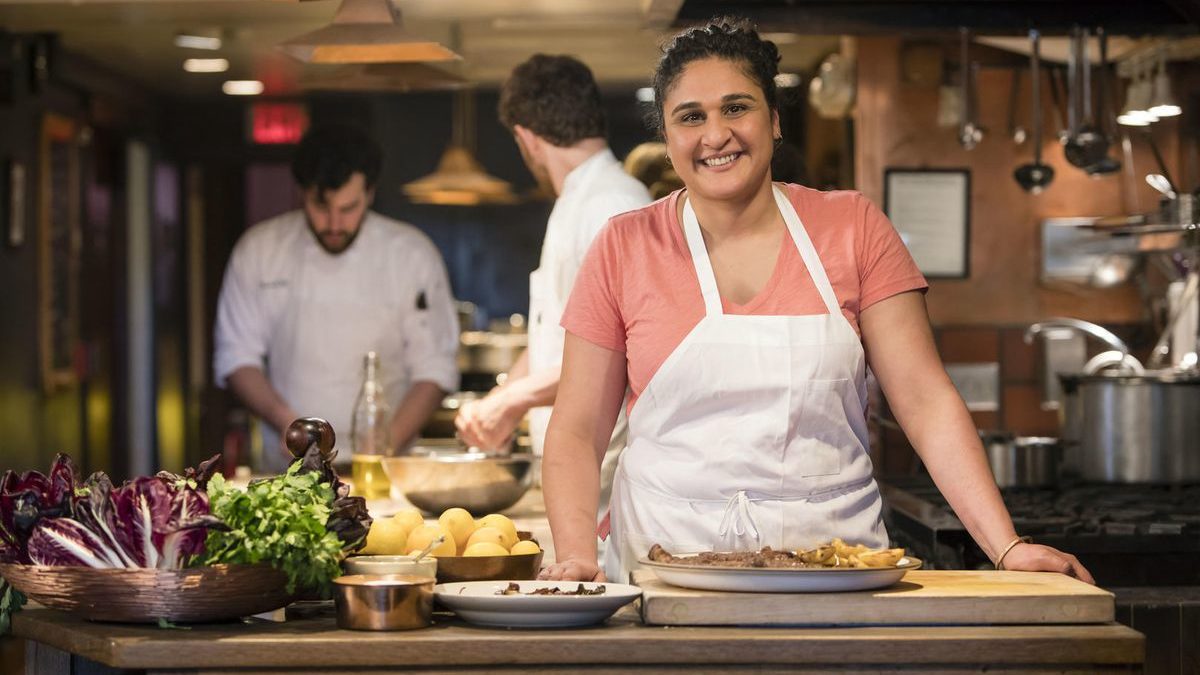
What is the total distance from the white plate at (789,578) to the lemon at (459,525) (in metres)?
0.51

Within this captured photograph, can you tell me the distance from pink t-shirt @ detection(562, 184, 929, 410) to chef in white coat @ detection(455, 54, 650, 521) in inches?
44.1

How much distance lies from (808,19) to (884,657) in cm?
231

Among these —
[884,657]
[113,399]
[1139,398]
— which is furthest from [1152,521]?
[113,399]

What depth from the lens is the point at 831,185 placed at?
8.88 metres

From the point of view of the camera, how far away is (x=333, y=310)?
5.09 metres

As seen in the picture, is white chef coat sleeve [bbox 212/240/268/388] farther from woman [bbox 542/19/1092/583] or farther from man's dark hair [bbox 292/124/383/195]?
woman [bbox 542/19/1092/583]

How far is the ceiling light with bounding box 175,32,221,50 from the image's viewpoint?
8750 millimetres

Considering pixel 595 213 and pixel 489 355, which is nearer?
pixel 595 213

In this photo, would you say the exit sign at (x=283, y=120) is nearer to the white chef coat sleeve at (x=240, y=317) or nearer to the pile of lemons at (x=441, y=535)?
the white chef coat sleeve at (x=240, y=317)

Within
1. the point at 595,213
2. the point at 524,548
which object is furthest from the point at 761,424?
the point at 595,213

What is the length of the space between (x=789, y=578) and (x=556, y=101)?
81.1 inches

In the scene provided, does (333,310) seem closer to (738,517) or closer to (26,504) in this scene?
(738,517)

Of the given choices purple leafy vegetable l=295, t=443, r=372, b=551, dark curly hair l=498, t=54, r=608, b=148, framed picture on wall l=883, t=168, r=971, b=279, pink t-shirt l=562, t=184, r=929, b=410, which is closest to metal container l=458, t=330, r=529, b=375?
framed picture on wall l=883, t=168, r=971, b=279

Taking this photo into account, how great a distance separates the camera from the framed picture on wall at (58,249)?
340 inches
